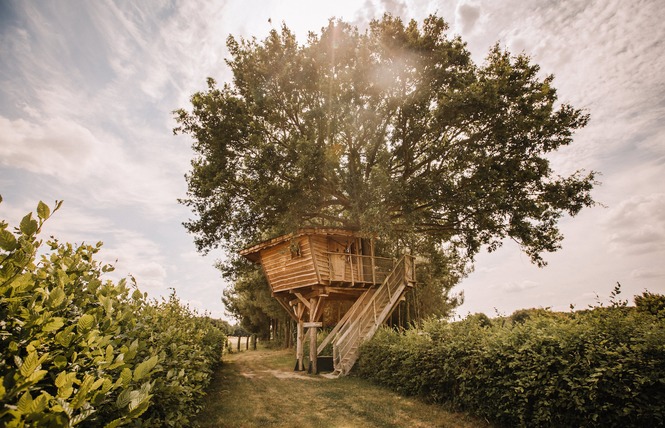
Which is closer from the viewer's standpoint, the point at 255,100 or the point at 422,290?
the point at 255,100

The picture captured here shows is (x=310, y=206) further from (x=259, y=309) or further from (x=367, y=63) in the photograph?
(x=259, y=309)

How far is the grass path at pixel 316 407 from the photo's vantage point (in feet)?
27.2

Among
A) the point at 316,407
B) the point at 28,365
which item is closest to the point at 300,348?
the point at 316,407

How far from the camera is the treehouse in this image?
17719mm

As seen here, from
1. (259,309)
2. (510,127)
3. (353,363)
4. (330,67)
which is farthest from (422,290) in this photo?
(259,309)

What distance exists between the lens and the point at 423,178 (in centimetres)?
1728

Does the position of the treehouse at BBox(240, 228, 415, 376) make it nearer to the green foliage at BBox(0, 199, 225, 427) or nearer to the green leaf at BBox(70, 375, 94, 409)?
the green foliage at BBox(0, 199, 225, 427)

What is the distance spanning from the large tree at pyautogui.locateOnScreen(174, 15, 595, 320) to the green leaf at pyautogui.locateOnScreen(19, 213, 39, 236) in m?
14.0

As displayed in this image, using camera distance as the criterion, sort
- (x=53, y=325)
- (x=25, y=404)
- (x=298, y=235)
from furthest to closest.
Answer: (x=298, y=235)
(x=53, y=325)
(x=25, y=404)

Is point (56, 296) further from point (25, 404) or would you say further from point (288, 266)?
point (288, 266)

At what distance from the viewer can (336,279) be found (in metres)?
18.5

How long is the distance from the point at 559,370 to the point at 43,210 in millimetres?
8113

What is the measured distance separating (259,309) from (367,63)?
104ft

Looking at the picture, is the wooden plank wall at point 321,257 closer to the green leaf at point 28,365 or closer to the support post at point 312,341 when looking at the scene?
the support post at point 312,341
